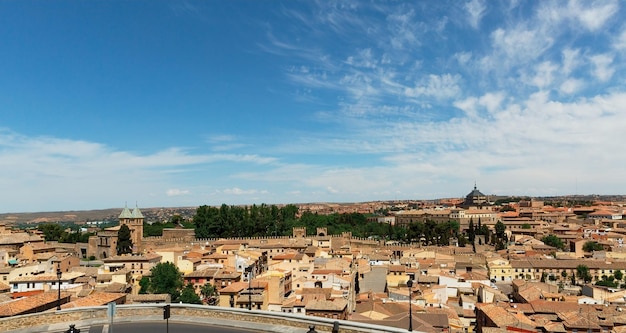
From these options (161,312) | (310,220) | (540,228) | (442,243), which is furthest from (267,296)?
(540,228)

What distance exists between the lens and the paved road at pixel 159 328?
7.95m

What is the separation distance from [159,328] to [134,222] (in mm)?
34671

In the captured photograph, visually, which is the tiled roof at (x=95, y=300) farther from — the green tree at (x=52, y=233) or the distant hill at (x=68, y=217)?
the distant hill at (x=68, y=217)

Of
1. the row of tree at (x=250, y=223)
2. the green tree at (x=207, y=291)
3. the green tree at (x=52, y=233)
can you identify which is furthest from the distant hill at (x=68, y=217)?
the green tree at (x=207, y=291)

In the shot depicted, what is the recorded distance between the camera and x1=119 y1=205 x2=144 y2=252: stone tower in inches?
1565

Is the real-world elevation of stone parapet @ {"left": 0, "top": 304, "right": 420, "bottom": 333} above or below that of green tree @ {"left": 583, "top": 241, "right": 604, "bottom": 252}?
above

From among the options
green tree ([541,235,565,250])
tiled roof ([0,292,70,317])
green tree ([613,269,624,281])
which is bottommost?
green tree ([613,269,624,281])

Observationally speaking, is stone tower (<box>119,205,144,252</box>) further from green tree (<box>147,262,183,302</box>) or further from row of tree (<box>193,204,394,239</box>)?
green tree (<box>147,262,183,302</box>)

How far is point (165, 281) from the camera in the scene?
76.1 ft

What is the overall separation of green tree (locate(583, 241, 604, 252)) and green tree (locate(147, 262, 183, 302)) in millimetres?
35022

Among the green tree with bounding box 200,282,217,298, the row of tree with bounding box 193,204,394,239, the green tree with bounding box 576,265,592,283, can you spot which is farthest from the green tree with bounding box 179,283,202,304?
the green tree with bounding box 576,265,592,283

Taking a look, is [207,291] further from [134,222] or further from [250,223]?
[250,223]

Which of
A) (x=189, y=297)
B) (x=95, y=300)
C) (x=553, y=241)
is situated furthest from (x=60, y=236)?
(x=553, y=241)

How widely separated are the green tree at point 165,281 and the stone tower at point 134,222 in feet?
55.3
